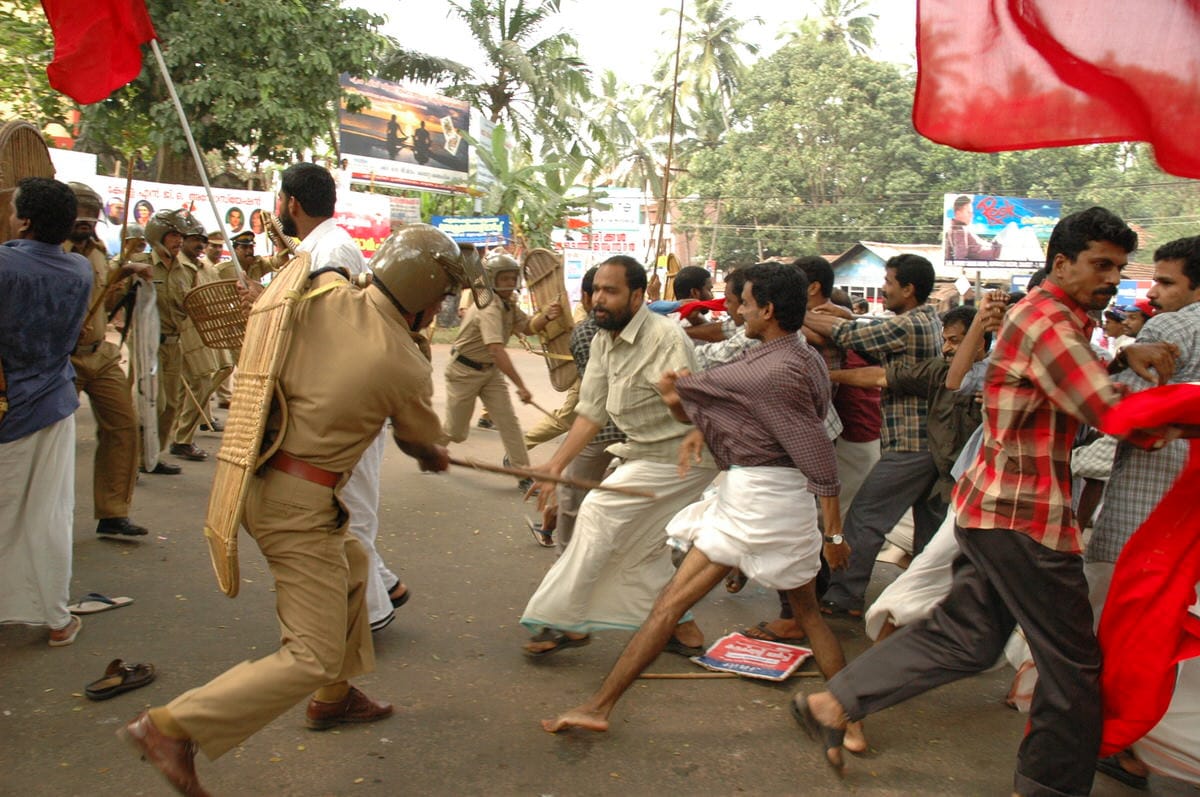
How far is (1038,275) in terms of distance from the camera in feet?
18.7

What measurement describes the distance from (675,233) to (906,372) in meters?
39.2

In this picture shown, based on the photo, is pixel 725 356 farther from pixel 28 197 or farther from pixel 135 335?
pixel 135 335

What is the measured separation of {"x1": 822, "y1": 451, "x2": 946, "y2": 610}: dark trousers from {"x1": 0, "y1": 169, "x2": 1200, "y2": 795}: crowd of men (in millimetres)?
13

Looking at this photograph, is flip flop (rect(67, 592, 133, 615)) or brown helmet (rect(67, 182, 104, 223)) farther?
Result: brown helmet (rect(67, 182, 104, 223))

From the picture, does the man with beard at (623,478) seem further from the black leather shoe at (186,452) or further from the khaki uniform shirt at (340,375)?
the black leather shoe at (186,452)

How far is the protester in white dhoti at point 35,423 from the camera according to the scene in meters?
4.20

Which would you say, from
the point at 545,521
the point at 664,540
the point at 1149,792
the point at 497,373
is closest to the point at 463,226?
the point at 497,373

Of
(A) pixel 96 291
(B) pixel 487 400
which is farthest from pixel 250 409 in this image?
(B) pixel 487 400

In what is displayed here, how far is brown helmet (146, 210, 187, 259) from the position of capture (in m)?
7.78

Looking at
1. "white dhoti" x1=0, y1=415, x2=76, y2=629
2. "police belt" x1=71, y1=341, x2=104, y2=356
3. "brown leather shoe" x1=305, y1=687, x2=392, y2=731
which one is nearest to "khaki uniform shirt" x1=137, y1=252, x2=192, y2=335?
"police belt" x1=71, y1=341, x2=104, y2=356

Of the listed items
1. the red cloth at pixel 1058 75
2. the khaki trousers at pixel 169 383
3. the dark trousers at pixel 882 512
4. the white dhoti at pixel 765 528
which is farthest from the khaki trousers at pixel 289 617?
the khaki trousers at pixel 169 383

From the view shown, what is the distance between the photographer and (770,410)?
3746 millimetres

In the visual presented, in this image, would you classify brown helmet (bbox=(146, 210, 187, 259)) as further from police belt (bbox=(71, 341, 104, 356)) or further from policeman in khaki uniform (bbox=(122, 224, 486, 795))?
policeman in khaki uniform (bbox=(122, 224, 486, 795))

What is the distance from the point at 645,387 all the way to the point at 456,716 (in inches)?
60.9
